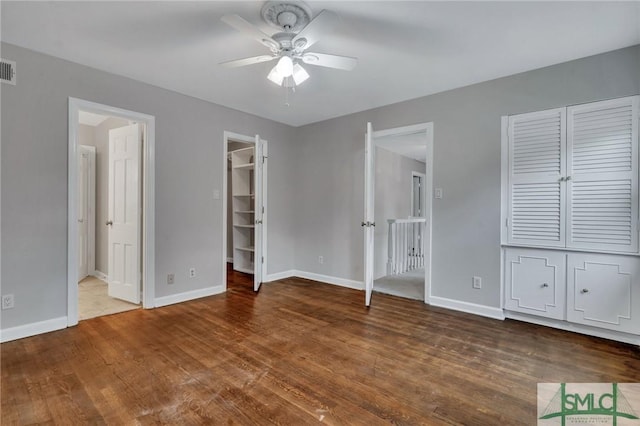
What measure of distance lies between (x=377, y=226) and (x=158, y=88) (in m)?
3.58

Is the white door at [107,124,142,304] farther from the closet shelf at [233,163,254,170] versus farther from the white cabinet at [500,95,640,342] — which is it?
the white cabinet at [500,95,640,342]

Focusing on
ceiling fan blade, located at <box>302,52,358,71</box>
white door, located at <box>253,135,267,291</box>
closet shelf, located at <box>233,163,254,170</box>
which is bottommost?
white door, located at <box>253,135,267,291</box>

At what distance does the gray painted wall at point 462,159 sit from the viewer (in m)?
2.81

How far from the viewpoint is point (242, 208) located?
5.83 metres

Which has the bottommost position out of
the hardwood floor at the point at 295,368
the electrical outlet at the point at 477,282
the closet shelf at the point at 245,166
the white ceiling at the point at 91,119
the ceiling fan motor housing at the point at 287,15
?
the hardwood floor at the point at 295,368

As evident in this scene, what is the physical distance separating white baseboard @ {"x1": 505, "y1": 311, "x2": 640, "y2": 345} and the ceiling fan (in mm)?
2960

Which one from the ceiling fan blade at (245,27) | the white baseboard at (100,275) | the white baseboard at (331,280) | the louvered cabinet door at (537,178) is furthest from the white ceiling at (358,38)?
the white baseboard at (100,275)

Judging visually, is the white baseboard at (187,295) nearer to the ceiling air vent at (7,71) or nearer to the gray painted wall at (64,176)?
the gray painted wall at (64,176)

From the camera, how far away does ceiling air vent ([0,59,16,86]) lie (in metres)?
2.53

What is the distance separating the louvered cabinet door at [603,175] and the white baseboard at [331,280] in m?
2.50

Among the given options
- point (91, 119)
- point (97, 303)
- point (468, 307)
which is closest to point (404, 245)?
point (468, 307)

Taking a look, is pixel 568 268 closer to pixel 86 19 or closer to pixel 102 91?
pixel 86 19

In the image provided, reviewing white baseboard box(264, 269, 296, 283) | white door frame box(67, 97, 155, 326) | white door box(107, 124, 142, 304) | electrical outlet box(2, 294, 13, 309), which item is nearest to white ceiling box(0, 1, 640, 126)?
white door frame box(67, 97, 155, 326)

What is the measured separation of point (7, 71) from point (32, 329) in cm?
219
